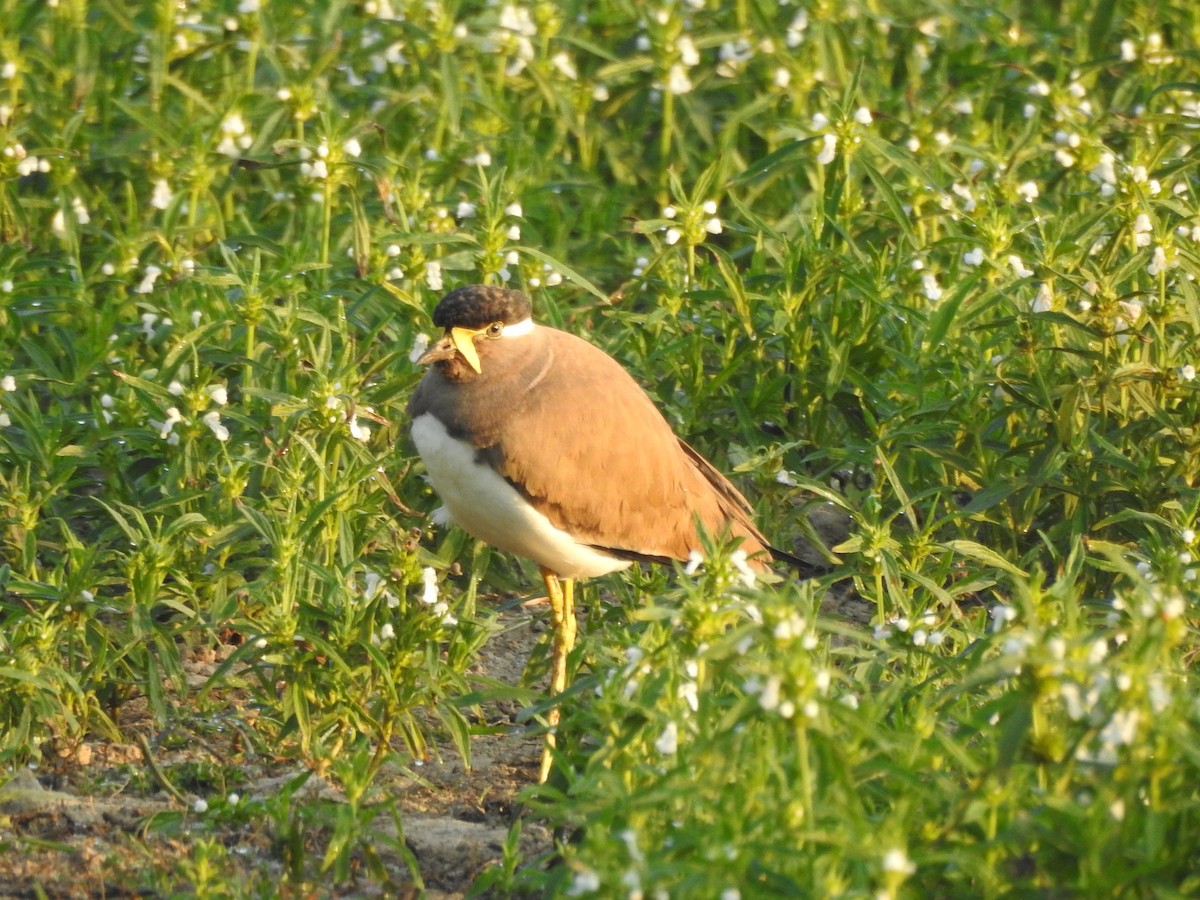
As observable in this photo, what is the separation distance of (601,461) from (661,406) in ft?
3.70

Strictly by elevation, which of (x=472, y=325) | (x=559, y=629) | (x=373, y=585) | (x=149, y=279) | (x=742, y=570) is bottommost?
(x=559, y=629)

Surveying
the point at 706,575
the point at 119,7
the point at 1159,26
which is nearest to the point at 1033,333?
the point at 706,575

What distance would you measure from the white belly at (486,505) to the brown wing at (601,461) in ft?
0.14

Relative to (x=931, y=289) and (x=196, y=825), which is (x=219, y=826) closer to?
(x=196, y=825)

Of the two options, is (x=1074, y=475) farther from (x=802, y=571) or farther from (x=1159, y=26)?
(x=1159, y=26)

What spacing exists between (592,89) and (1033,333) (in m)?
3.22

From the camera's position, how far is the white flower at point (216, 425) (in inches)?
229

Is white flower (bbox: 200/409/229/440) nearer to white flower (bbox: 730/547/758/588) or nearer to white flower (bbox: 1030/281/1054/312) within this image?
white flower (bbox: 730/547/758/588)

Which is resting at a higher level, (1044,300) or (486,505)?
(1044,300)

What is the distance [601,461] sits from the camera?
5.71 meters

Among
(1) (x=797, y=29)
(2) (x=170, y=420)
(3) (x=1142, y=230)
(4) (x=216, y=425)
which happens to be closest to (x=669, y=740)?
(4) (x=216, y=425)

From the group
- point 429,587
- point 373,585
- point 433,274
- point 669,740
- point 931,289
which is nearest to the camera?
point 669,740

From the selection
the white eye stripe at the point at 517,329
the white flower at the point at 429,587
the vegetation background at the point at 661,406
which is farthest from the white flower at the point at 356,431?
the white flower at the point at 429,587

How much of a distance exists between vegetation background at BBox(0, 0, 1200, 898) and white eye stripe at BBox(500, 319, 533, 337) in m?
0.55
